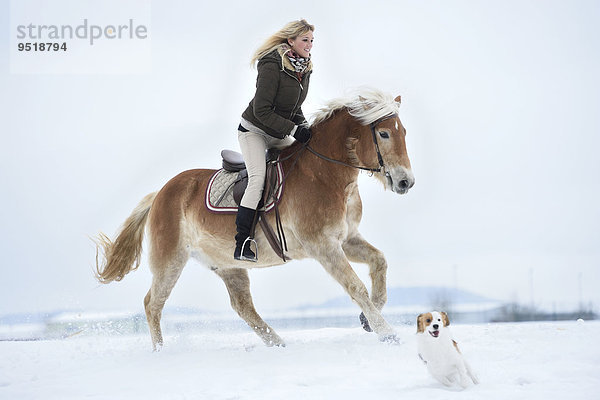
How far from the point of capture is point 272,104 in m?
4.75

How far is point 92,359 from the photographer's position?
5.07 metres

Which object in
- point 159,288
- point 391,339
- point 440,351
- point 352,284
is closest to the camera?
point 440,351

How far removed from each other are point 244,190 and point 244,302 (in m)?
1.18

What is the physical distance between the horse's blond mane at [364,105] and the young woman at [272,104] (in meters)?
0.23

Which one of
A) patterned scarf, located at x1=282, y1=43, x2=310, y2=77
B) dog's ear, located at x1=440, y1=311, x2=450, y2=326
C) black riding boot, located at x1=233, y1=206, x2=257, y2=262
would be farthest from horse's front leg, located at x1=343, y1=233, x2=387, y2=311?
dog's ear, located at x1=440, y1=311, x2=450, y2=326

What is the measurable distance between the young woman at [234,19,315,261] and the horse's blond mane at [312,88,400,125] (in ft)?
0.77

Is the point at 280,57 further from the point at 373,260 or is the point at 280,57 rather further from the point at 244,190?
the point at 373,260

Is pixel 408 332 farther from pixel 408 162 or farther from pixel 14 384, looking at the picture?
pixel 14 384

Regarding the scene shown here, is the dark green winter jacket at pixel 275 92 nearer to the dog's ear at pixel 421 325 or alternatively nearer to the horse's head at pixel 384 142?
the horse's head at pixel 384 142

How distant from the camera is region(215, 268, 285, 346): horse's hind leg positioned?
5.39 m

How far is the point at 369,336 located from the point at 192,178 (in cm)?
223

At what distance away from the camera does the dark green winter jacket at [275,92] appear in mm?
4656

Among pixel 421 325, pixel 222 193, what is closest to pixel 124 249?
pixel 222 193

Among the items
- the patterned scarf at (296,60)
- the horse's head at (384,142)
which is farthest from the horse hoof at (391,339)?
the patterned scarf at (296,60)
